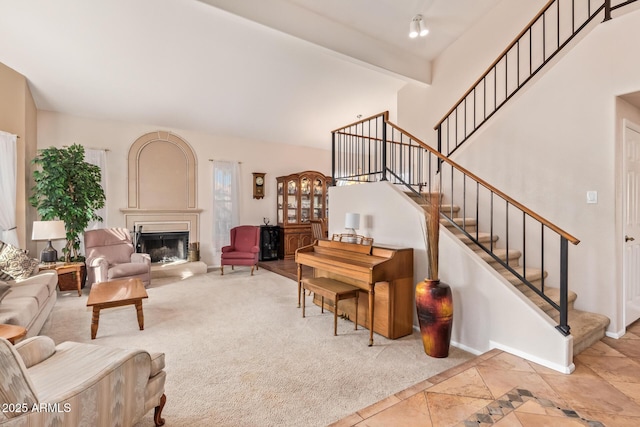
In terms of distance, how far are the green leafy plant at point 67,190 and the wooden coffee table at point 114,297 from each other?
5.52 ft

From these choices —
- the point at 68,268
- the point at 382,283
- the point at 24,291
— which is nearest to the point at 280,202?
the point at 68,268

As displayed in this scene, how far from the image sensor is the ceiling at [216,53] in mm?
3805

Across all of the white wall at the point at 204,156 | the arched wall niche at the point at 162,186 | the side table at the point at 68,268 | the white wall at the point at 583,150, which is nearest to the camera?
the white wall at the point at 583,150

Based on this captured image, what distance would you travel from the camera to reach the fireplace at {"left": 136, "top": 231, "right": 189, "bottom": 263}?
20.5 feet

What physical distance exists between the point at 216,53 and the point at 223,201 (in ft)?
10.7

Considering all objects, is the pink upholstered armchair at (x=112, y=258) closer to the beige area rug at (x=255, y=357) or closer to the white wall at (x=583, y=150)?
the beige area rug at (x=255, y=357)

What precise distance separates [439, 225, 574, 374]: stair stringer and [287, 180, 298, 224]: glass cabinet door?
4992 millimetres

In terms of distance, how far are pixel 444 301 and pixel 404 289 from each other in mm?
631

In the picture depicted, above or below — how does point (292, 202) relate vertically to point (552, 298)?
above

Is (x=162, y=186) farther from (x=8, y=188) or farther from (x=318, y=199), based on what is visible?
(x=318, y=199)

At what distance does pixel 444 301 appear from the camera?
270 centimetres

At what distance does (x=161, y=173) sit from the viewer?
633 centimetres

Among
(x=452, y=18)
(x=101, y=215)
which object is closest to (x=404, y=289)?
(x=452, y=18)

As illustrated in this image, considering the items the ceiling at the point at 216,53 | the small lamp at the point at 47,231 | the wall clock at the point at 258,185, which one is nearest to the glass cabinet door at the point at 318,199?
the wall clock at the point at 258,185
